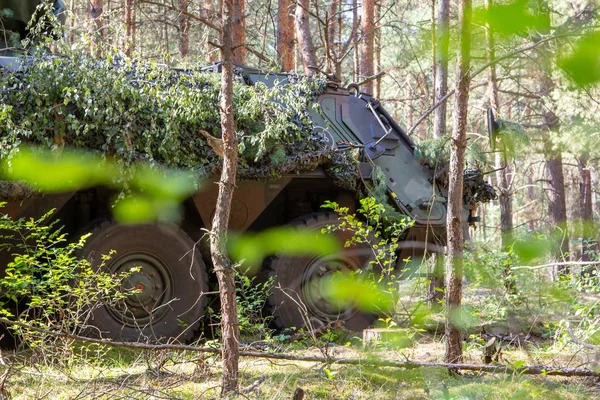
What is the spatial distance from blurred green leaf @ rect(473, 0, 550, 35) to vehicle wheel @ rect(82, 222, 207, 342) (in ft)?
18.0

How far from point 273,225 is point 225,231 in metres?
3.48

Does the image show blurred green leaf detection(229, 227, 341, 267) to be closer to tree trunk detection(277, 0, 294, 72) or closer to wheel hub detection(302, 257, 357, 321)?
wheel hub detection(302, 257, 357, 321)

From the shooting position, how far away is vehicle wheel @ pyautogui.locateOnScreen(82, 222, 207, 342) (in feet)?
20.2

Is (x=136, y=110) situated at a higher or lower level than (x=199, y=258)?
higher

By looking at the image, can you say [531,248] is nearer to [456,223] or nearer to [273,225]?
[456,223]

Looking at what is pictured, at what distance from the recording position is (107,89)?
5898 millimetres

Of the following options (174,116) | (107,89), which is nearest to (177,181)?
(174,116)

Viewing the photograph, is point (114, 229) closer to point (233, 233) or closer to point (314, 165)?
point (233, 233)

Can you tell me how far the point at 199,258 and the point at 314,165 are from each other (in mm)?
1411

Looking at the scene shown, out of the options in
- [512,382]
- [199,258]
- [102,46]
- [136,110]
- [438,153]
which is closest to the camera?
[512,382]

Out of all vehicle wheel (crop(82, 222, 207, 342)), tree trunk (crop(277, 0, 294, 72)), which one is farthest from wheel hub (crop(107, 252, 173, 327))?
tree trunk (crop(277, 0, 294, 72))

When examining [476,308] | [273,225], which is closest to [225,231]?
[273,225]

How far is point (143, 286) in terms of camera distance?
6.30m

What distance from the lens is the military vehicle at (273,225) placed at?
6219 mm
